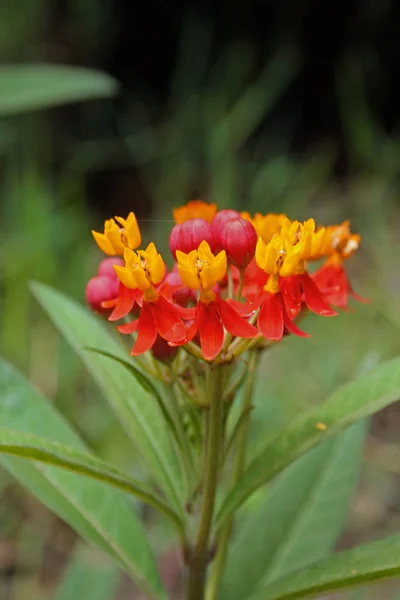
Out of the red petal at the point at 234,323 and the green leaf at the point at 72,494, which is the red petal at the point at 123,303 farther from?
the green leaf at the point at 72,494

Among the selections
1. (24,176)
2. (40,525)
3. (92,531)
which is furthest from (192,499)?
(24,176)

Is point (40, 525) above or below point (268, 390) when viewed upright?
below

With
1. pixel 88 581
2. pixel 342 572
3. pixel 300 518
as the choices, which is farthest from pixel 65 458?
pixel 88 581

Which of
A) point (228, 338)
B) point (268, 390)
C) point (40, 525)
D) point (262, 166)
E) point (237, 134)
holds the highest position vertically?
point (228, 338)

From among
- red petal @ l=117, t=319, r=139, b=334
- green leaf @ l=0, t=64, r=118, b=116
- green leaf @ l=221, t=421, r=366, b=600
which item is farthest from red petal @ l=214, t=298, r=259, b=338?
green leaf @ l=0, t=64, r=118, b=116

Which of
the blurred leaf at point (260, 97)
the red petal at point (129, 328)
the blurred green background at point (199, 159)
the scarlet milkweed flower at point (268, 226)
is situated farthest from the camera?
the blurred leaf at point (260, 97)

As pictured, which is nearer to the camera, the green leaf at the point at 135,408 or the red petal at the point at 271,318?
the red petal at the point at 271,318

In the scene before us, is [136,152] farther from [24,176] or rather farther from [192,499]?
[192,499]

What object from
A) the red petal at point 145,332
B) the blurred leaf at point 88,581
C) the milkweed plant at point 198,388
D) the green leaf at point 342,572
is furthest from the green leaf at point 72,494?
the blurred leaf at point 88,581
